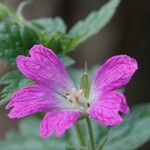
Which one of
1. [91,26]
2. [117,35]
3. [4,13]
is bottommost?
[117,35]

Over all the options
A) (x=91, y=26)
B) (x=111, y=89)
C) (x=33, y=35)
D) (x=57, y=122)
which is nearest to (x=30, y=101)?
(x=57, y=122)

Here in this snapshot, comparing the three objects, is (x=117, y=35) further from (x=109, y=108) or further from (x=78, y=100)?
(x=109, y=108)

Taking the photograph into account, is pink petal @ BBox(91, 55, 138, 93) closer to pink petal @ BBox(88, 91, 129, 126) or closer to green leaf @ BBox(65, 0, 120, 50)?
pink petal @ BBox(88, 91, 129, 126)

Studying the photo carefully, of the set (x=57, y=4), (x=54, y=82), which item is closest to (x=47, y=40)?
(x=54, y=82)

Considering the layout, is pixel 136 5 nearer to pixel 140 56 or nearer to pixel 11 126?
pixel 140 56

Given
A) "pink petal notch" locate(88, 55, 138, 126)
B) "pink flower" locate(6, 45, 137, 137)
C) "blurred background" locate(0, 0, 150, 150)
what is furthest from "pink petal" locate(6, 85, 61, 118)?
"blurred background" locate(0, 0, 150, 150)

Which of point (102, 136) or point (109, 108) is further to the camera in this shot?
point (102, 136)
